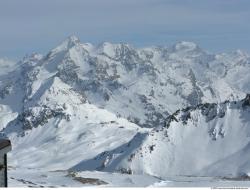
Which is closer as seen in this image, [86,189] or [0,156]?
[0,156]

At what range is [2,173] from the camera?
1516cm

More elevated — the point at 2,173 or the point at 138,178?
the point at 2,173

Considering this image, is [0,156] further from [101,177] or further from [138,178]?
[101,177]

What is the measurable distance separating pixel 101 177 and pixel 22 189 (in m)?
97.0

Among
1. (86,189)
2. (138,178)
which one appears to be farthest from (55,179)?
(86,189)

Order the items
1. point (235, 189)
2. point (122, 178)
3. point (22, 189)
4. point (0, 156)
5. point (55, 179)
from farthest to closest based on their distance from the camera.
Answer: point (122, 178) → point (55, 179) → point (235, 189) → point (22, 189) → point (0, 156)

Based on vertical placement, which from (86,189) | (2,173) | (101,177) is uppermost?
(2,173)

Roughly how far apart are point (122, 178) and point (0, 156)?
9262cm

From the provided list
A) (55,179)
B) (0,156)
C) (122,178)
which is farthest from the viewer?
(122,178)

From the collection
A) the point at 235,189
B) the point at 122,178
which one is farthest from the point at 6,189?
the point at 122,178

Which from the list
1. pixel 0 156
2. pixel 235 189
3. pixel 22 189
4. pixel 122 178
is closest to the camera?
pixel 0 156

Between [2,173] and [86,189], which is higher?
[2,173]

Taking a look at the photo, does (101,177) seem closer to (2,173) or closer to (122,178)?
(122,178)

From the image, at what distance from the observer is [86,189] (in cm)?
1895
